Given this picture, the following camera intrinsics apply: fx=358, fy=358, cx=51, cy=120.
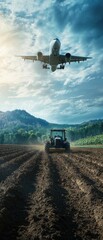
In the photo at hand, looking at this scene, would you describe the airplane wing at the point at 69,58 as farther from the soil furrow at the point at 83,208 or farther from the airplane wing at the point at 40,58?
the soil furrow at the point at 83,208

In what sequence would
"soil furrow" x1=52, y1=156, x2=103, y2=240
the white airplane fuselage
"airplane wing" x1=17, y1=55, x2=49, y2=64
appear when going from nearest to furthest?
"soil furrow" x1=52, y1=156, x2=103, y2=240
the white airplane fuselage
"airplane wing" x1=17, y1=55, x2=49, y2=64

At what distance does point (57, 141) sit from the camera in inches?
1251

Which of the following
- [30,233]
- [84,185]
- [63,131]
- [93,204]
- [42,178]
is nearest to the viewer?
[30,233]

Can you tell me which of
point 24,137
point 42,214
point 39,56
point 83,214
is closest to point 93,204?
point 83,214

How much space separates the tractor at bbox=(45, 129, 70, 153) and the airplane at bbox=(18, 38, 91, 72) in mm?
6922

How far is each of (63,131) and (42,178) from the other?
19.4 meters

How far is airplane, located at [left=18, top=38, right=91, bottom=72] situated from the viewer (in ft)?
107

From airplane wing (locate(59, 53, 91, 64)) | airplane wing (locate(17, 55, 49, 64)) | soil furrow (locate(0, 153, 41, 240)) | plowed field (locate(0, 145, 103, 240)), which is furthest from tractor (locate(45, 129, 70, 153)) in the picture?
plowed field (locate(0, 145, 103, 240))

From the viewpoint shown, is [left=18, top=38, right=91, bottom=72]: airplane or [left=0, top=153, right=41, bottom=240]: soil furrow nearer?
[left=0, top=153, right=41, bottom=240]: soil furrow

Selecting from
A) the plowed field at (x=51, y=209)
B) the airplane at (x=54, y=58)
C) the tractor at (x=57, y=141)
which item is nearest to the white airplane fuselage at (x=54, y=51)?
the airplane at (x=54, y=58)

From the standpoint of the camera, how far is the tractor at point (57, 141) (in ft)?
105

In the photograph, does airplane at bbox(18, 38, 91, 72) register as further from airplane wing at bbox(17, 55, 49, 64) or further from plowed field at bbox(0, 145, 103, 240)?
plowed field at bbox(0, 145, 103, 240)

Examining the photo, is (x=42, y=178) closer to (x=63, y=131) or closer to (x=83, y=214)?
(x=83, y=214)

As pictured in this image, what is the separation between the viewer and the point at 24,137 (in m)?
151
